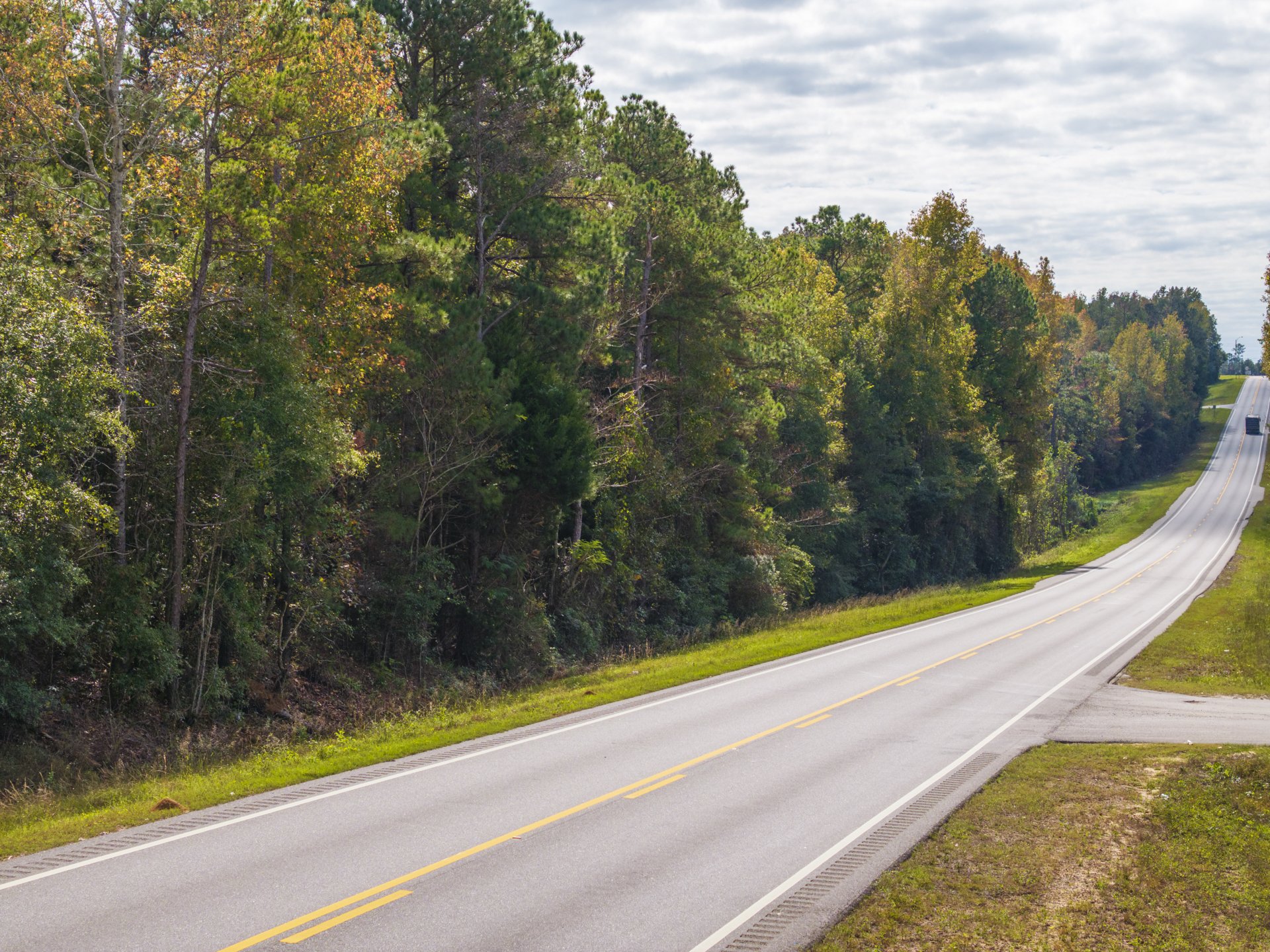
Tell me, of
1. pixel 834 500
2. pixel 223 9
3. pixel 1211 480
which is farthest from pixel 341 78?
pixel 1211 480

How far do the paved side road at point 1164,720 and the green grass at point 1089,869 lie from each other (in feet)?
6.69

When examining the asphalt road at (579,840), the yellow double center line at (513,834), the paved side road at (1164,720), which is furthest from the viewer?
the paved side road at (1164,720)

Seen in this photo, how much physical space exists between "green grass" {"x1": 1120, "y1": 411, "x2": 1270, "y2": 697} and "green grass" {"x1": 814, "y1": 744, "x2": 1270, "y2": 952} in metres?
8.72

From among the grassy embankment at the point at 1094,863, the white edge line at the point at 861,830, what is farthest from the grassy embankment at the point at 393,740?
the grassy embankment at the point at 1094,863

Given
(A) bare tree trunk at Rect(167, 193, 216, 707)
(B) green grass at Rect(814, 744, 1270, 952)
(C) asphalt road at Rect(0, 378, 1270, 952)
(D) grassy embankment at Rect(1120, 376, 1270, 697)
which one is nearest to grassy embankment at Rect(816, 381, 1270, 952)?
(B) green grass at Rect(814, 744, 1270, 952)

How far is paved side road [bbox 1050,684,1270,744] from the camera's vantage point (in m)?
16.3

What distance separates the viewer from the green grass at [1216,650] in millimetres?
22208

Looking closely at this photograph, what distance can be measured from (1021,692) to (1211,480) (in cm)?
9922

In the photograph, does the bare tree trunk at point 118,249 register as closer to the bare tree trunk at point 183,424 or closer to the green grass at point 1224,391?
the bare tree trunk at point 183,424

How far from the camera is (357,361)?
877 inches

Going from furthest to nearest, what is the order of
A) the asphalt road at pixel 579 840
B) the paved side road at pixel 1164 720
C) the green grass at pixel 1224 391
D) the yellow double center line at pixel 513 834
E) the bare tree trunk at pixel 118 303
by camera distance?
1. the green grass at pixel 1224 391
2. the bare tree trunk at pixel 118 303
3. the paved side road at pixel 1164 720
4. the asphalt road at pixel 579 840
5. the yellow double center line at pixel 513 834

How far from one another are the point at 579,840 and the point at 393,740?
20.2 feet

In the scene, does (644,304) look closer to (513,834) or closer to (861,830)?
(861,830)

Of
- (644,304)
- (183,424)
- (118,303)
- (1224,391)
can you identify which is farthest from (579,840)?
(1224,391)
